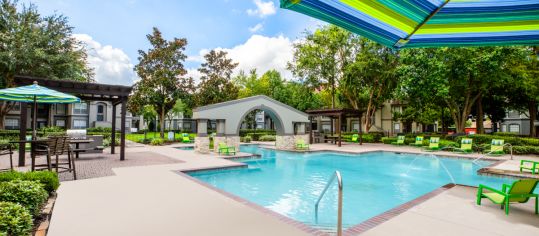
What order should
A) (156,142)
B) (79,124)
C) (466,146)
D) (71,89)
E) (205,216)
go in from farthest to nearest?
1. (79,124)
2. (156,142)
3. (466,146)
4. (71,89)
5. (205,216)

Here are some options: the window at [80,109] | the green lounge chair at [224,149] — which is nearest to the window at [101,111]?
the window at [80,109]

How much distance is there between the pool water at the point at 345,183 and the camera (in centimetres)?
712

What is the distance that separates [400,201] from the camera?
7.86 meters

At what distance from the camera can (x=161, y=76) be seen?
29500 millimetres

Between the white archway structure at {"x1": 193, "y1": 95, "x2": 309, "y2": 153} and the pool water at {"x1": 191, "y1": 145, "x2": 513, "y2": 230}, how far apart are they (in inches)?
130

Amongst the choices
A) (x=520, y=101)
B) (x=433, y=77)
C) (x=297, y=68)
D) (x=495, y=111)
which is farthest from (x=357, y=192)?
(x=495, y=111)

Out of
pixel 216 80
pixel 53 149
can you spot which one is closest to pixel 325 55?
pixel 216 80

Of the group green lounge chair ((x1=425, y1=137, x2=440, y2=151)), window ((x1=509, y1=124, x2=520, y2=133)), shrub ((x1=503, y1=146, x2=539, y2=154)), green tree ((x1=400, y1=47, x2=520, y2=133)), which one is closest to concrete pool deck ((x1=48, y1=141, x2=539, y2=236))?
green lounge chair ((x1=425, y1=137, x2=440, y2=151))

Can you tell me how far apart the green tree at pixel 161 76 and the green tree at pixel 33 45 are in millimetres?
6867

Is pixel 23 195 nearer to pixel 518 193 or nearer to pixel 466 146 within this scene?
pixel 518 193

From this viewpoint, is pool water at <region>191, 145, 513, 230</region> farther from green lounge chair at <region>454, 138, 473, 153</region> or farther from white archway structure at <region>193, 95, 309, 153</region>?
white archway structure at <region>193, 95, 309, 153</region>

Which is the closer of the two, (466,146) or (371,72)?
(466,146)

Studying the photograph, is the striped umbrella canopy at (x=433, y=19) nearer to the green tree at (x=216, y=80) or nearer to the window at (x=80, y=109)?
the green tree at (x=216, y=80)

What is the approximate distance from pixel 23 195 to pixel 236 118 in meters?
13.7
